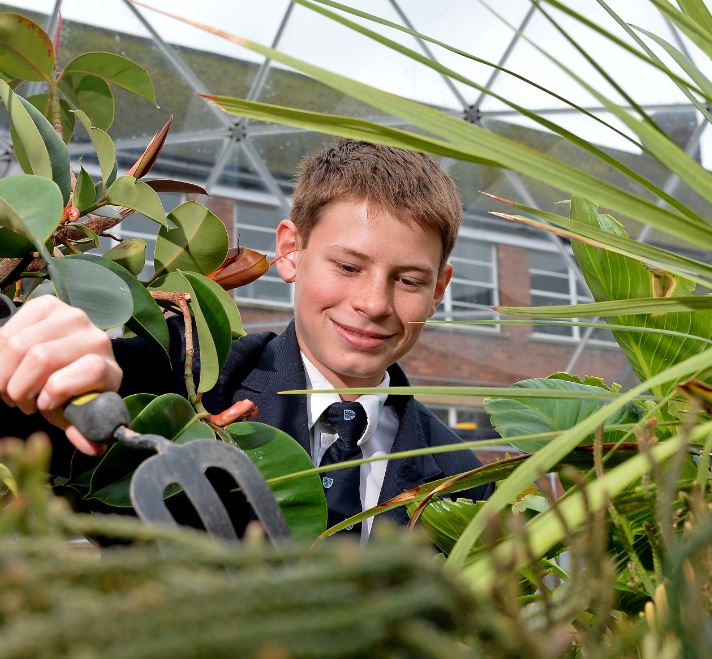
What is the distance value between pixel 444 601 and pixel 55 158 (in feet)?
1.70

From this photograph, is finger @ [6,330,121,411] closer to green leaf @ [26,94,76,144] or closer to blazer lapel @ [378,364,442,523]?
green leaf @ [26,94,76,144]

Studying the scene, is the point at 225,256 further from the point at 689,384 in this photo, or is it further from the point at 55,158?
the point at 689,384

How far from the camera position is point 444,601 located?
0.15m

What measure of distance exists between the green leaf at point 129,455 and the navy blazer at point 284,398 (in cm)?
29

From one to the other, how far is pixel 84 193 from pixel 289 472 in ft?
0.96

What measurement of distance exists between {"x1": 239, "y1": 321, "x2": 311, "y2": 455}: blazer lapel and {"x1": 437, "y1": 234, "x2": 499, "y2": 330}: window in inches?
203

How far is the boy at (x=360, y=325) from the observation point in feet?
3.30

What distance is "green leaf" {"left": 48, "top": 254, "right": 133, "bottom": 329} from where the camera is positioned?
47 cm

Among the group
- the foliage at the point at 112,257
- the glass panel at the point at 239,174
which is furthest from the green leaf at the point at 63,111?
the glass panel at the point at 239,174

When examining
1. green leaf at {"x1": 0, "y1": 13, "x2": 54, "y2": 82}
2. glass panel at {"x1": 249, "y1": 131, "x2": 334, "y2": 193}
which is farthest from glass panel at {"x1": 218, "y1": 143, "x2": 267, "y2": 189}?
green leaf at {"x1": 0, "y1": 13, "x2": 54, "y2": 82}

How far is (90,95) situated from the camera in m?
0.81

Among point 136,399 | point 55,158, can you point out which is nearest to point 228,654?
point 136,399

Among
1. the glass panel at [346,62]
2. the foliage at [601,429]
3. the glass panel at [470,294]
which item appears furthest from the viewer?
the glass panel at [470,294]

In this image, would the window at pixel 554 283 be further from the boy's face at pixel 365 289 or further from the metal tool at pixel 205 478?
the metal tool at pixel 205 478
